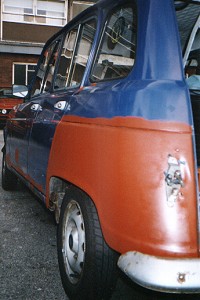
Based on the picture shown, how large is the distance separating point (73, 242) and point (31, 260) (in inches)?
30.8

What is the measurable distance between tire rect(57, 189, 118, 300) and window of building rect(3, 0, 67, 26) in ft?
64.8

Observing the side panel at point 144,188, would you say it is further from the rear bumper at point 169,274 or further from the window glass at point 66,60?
the window glass at point 66,60

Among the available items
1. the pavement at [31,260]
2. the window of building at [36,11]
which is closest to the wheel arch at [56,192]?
the pavement at [31,260]

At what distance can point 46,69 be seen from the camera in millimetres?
4043

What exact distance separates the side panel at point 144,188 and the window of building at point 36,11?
2005 centimetres

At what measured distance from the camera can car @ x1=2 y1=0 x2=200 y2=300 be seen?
5.86 ft

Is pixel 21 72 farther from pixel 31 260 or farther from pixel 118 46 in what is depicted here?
pixel 118 46

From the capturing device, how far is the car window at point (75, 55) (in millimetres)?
2769

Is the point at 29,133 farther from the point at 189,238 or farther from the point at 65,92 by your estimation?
the point at 189,238

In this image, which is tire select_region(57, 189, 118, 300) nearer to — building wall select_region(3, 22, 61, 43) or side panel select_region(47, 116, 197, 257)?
side panel select_region(47, 116, 197, 257)

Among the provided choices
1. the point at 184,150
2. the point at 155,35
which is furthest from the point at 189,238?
the point at 155,35

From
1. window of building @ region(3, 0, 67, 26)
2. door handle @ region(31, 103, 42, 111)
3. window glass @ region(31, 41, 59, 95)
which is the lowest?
door handle @ region(31, 103, 42, 111)

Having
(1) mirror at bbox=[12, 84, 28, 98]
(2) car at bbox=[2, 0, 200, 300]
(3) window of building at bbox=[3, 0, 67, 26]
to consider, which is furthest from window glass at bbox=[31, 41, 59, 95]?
(3) window of building at bbox=[3, 0, 67, 26]

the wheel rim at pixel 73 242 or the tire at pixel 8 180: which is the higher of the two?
the wheel rim at pixel 73 242
